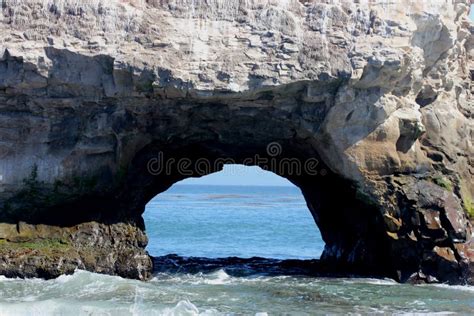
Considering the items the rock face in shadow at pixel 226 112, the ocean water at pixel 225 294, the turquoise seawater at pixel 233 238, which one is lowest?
the turquoise seawater at pixel 233 238

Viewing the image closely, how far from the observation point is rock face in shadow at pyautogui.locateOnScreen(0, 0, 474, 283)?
1384 centimetres

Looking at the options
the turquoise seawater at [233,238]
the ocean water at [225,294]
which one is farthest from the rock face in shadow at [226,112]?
the turquoise seawater at [233,238]

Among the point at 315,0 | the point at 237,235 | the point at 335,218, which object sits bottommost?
the point at 237,235

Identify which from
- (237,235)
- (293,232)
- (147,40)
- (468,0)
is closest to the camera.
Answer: (147,40)

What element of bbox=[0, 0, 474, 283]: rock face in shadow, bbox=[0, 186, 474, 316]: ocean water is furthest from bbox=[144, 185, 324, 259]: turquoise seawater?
bbox=[0, 0, 474, 283]: rock face in shadow

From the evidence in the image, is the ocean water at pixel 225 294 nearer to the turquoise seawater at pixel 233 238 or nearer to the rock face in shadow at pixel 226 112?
the rock face in shadow at pixel 226 112

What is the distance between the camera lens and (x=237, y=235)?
32125mm

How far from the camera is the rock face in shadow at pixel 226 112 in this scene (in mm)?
13836

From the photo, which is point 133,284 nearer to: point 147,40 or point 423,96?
point 147,40

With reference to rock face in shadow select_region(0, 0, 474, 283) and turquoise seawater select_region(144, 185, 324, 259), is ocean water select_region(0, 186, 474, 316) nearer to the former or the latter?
rock face in shadow select_region(0, 0, 474, 283)

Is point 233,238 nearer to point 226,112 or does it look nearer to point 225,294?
point 226,112

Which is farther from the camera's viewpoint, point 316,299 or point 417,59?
point 417,59

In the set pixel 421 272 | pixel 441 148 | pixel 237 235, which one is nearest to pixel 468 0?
pixel 441 148

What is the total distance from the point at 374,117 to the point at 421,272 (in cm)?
295
